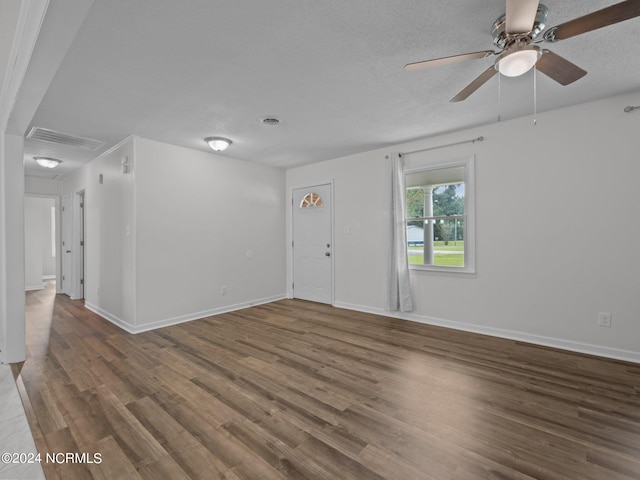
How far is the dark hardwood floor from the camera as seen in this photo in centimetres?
161

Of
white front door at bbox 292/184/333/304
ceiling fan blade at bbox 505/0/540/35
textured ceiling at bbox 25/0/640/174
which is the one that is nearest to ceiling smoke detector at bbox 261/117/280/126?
textured ceiling at bbox 25/0/640/174

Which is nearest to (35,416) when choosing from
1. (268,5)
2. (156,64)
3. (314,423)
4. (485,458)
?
(314,423)

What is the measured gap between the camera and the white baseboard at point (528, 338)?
2.92 metres

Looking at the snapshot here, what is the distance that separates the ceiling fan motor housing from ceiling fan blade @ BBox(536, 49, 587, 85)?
0.49 ft

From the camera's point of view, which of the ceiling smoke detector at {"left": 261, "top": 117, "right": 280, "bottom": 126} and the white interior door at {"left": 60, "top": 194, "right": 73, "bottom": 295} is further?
the white interior door at {"left": 60, "top": 194, "right": 73, "bottom": 295}

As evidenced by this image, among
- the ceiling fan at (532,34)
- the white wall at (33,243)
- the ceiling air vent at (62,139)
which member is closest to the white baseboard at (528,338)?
the ceiling fan at (532,34)

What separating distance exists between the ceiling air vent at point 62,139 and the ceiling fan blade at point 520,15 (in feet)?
15.8

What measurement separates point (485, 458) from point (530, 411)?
71cm

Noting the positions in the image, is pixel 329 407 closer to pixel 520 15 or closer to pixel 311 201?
pixel 520 15

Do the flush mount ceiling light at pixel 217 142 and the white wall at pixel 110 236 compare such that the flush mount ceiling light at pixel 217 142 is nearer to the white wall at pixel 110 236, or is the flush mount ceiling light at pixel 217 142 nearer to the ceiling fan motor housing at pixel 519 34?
the white wall at pixel 110 236

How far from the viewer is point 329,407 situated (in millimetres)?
2141

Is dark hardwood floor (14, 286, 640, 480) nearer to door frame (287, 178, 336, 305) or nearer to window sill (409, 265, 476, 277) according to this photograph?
window sill (409, 265, 476, 277)

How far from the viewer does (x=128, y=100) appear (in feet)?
9.40

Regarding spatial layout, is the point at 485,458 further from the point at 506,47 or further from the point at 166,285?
the point at 166,285
